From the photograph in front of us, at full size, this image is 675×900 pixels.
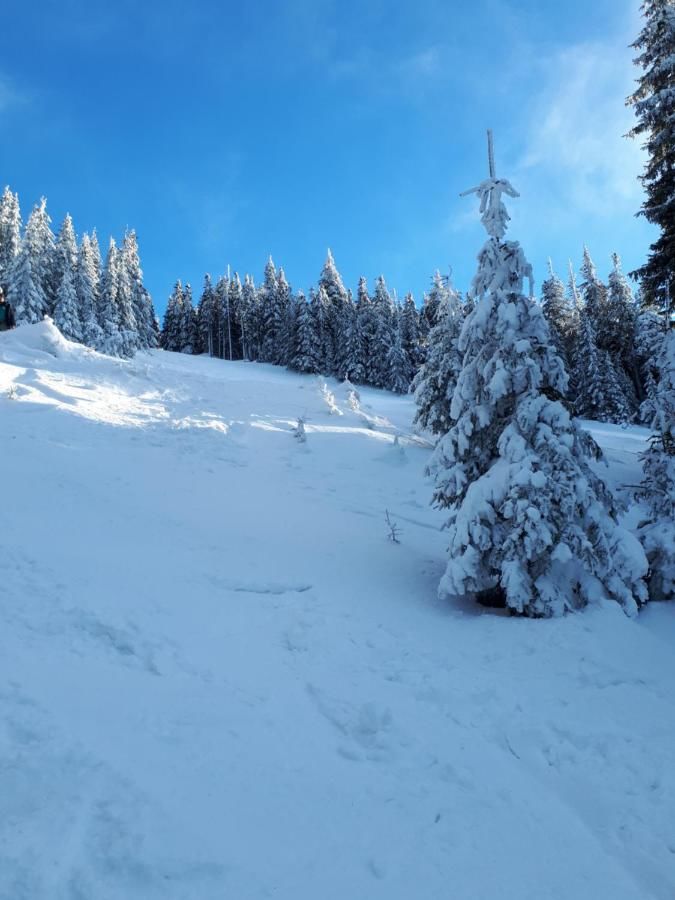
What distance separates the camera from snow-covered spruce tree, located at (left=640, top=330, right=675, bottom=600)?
26.2 feet

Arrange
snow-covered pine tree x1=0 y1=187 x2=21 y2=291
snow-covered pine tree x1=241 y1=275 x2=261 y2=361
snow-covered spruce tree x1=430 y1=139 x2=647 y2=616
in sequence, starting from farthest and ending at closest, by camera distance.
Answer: snow-covered pine tree x1=241 y1=275 x2=261 y2=361
snow-covered pine tree x1=0 y1=187 x2=21 y2=291
snow-covered spruce tree x1=430 y1=139 x2=647 y2=616

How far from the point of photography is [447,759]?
4453 millimetres

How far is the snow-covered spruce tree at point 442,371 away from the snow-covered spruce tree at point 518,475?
9538mm

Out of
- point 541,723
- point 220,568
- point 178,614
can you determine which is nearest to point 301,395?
point 220,568

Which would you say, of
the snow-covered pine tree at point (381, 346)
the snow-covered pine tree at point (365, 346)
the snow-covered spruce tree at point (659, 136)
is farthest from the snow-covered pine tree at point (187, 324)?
the snow-covered spruce tree at point (659, 136)

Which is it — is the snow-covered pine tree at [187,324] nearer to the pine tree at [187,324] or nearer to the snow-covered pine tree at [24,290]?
the pine tree at [187,324]

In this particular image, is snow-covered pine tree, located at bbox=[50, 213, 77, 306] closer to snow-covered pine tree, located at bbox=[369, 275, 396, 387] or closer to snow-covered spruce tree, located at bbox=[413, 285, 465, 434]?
snow-covered pine tree, located at bbox=[369, 275, 396, 387]

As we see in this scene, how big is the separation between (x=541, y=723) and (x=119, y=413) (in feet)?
50.4

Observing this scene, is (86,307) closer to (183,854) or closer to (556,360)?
(556,360)

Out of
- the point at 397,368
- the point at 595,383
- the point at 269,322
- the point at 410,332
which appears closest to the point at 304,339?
the point at 397,368

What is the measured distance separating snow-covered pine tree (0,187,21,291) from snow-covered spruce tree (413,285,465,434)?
42.8m

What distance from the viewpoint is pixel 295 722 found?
4.76 metres

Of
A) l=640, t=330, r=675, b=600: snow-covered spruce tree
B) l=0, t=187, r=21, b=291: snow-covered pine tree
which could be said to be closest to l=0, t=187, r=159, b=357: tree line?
l=0, t=187, r=21, b=291: snow-covered pine tree

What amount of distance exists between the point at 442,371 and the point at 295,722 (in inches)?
632
